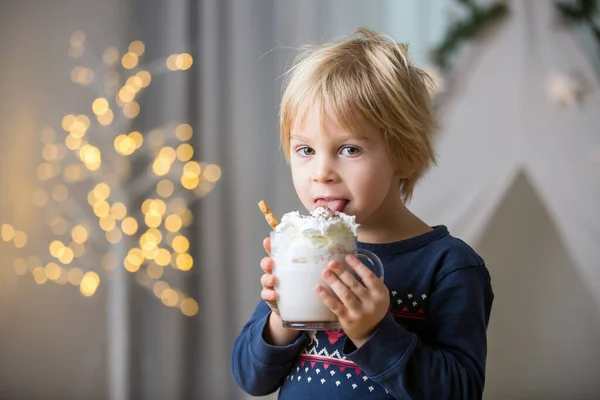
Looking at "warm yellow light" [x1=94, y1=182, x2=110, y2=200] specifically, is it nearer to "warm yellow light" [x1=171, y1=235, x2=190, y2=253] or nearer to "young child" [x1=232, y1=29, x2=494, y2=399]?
"warm yellow light" [x1=171, y1=235, x2=190, y2=253]

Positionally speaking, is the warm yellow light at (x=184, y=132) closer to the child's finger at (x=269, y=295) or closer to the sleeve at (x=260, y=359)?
the sleeve at (x=260, y=359)

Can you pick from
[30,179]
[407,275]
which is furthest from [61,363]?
[407,275]

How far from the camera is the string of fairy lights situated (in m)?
3.35

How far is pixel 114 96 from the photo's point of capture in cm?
340

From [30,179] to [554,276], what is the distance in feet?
9.00

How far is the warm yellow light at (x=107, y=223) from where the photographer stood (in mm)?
3326

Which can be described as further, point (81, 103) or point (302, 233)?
point (81, 103)

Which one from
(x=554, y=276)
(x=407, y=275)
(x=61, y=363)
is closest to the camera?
(x=407, y=275)

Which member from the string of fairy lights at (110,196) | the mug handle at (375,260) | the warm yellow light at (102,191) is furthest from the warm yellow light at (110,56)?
the mug handle at (375,260)

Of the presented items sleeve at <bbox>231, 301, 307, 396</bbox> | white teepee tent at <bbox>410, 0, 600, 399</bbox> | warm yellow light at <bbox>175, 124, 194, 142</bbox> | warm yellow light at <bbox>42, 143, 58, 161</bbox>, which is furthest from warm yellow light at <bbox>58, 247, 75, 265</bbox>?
sleeve at <bbox>231, 301, 307, 396</bbox>

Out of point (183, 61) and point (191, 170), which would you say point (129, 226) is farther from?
point (183, 61)

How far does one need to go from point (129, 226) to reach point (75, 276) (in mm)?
381

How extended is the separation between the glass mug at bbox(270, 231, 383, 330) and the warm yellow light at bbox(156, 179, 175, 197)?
2.46 m

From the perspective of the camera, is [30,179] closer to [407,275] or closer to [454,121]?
[454,121]
